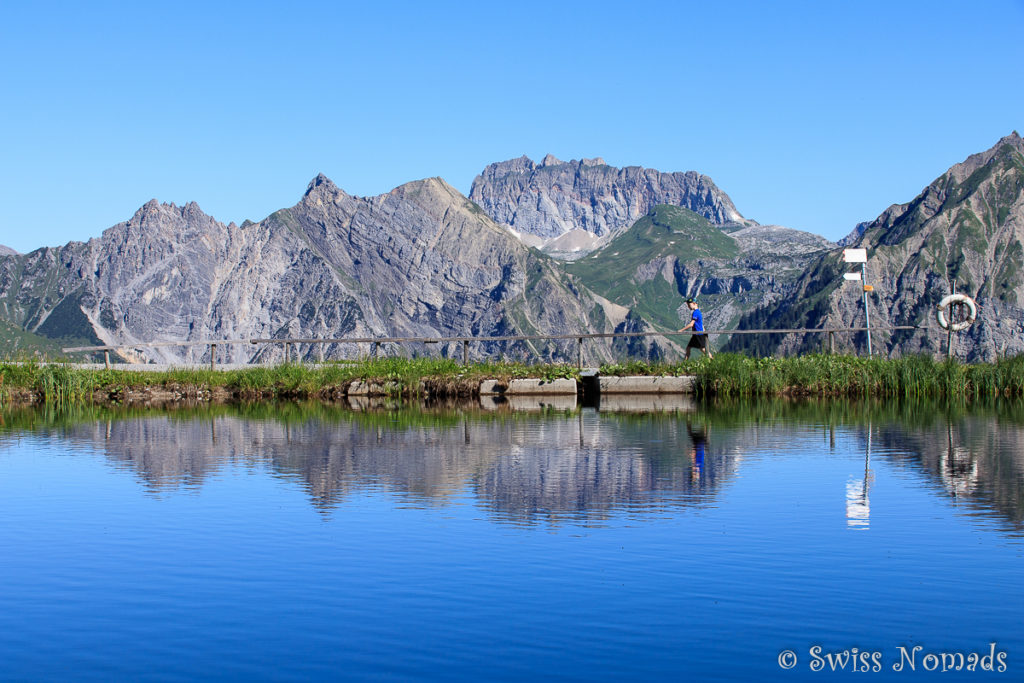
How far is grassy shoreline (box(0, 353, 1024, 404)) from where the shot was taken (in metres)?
31.7

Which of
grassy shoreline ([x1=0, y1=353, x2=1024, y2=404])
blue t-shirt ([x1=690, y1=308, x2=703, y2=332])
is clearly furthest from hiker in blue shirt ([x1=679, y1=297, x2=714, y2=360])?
grassy shoreline ([x1=0, y1=353, x2=1024, y2=404])

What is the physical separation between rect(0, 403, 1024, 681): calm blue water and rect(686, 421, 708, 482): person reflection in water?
0.37ft

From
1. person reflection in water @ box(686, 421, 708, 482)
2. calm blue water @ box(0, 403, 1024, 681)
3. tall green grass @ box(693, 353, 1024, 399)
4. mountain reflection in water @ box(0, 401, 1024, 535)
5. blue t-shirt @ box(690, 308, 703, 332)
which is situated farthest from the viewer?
blue t-shirt @ box(690, 308, 703, 332)

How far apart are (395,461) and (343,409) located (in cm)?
1342

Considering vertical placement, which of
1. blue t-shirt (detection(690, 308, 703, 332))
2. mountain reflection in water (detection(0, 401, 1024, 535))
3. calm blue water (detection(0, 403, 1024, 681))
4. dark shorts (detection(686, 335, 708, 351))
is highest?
blue t-shirt (detection(690, 308, 703, 332))

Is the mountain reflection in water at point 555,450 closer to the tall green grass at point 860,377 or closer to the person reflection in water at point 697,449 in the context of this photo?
the person reflection in water at point 697,449

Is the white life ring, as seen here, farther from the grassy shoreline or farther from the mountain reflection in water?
the mountain reflection in water

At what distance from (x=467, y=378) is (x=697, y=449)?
17333 millimetres

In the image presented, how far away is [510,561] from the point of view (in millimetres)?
10000

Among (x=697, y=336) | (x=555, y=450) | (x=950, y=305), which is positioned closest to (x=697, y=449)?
(x=555, y=450)

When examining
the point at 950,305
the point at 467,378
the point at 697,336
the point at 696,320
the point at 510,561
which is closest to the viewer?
the point at 510,561

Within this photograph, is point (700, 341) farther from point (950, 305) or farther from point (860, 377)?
point (950, 305)

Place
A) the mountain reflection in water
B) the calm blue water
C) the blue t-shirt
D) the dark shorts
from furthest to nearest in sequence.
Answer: the blue t-shirt
the dark shorts
the mountain reflection in water
the calm blue water

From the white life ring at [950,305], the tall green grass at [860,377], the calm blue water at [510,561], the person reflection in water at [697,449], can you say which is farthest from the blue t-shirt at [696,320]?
the calm blue water at [510,561]
